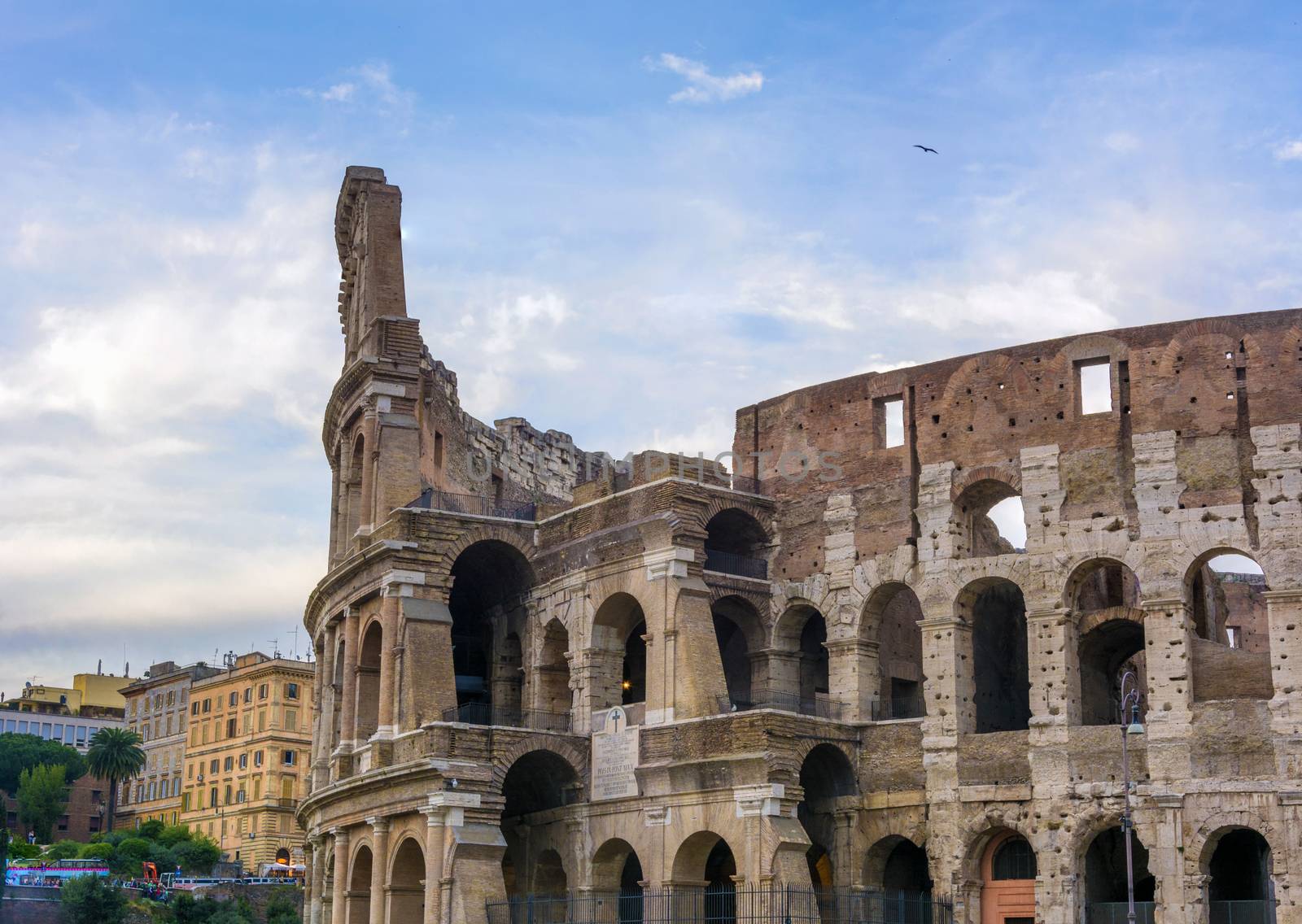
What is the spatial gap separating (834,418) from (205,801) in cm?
5555

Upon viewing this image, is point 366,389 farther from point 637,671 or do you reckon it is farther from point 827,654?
point 827,654

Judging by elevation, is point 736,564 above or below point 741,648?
above

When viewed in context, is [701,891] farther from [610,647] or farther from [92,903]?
[92,903]

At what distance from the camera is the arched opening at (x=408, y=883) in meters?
39.7

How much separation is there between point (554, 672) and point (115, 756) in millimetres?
55916

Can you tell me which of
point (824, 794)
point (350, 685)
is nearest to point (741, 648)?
point (824, 794)

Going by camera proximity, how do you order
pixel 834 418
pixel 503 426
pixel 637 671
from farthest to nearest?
pixel 503 426 → pixel 637 671 → pixel 834 418

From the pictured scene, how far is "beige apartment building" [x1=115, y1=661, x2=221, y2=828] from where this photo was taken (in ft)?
299

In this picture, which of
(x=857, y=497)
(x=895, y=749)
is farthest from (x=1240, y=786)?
(x=857, y=497)

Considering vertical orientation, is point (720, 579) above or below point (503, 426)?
below

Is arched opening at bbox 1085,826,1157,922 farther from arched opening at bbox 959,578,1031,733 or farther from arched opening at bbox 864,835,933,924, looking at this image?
arched opening at bbox 959,578,1031,733

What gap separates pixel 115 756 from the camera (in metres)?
91.5

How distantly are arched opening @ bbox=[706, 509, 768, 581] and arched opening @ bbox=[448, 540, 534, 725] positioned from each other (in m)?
4.69

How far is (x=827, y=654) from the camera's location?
4153 cm
